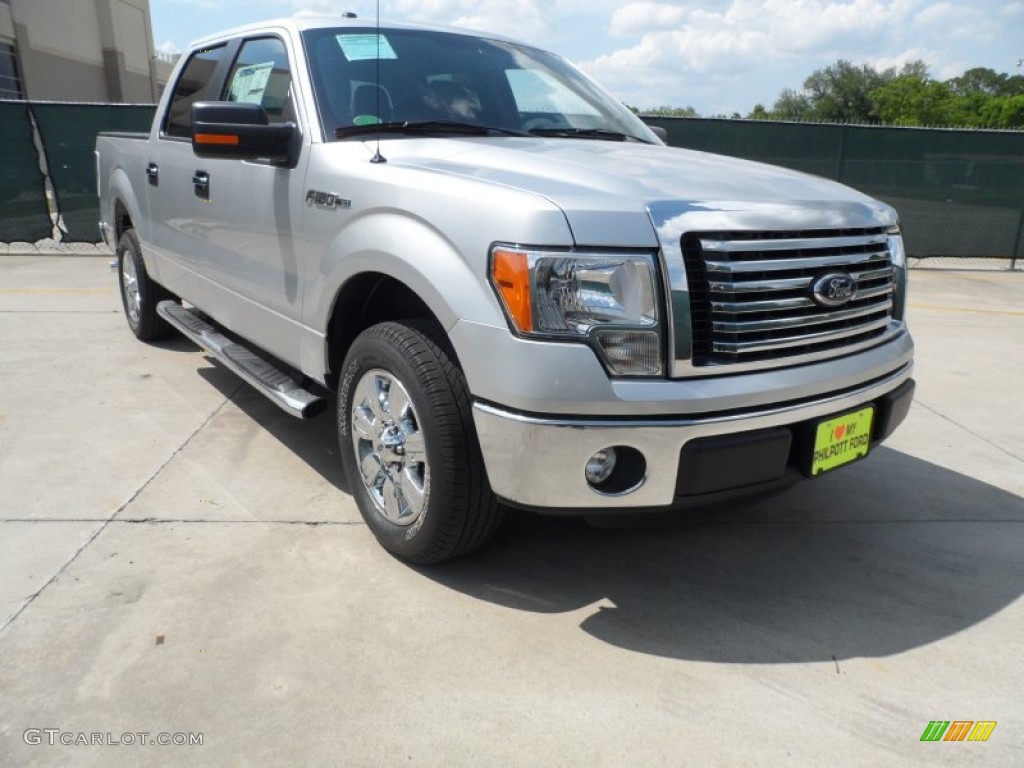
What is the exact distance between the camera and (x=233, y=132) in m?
3.12

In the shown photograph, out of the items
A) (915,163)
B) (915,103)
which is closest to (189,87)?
(915,163)

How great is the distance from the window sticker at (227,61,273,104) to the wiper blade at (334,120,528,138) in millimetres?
776

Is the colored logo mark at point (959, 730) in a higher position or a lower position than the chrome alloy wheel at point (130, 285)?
lower

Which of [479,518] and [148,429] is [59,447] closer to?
[148,429]

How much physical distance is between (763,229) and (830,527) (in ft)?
5.03

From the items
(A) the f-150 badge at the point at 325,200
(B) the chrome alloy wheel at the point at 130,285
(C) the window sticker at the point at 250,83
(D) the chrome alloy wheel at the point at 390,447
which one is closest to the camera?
(D) the chrome alloy wheel at the point at 390,447

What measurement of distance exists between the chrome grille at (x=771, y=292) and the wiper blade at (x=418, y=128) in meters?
1.34

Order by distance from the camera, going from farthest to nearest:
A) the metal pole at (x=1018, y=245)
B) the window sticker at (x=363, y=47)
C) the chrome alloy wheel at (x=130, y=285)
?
the metal pole at (x=1018, y=245), the chrome alloy wheel at (x=130, y=285), the window sticker at (x=363, y=47)

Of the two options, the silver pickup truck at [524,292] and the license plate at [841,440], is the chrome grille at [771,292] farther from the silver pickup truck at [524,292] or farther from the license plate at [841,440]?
the license plate at [841,440]

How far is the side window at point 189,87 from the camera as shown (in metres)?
4.53

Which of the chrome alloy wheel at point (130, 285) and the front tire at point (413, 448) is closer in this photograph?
the front tire at point (413, 448)

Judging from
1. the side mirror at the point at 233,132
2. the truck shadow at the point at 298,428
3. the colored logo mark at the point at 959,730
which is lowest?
the truck shadow at the point at 298,428

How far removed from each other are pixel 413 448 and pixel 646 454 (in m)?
0.82

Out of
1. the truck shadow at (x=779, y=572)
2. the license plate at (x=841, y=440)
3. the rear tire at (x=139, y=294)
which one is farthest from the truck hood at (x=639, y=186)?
the rear tire at (x=139, y=294)
